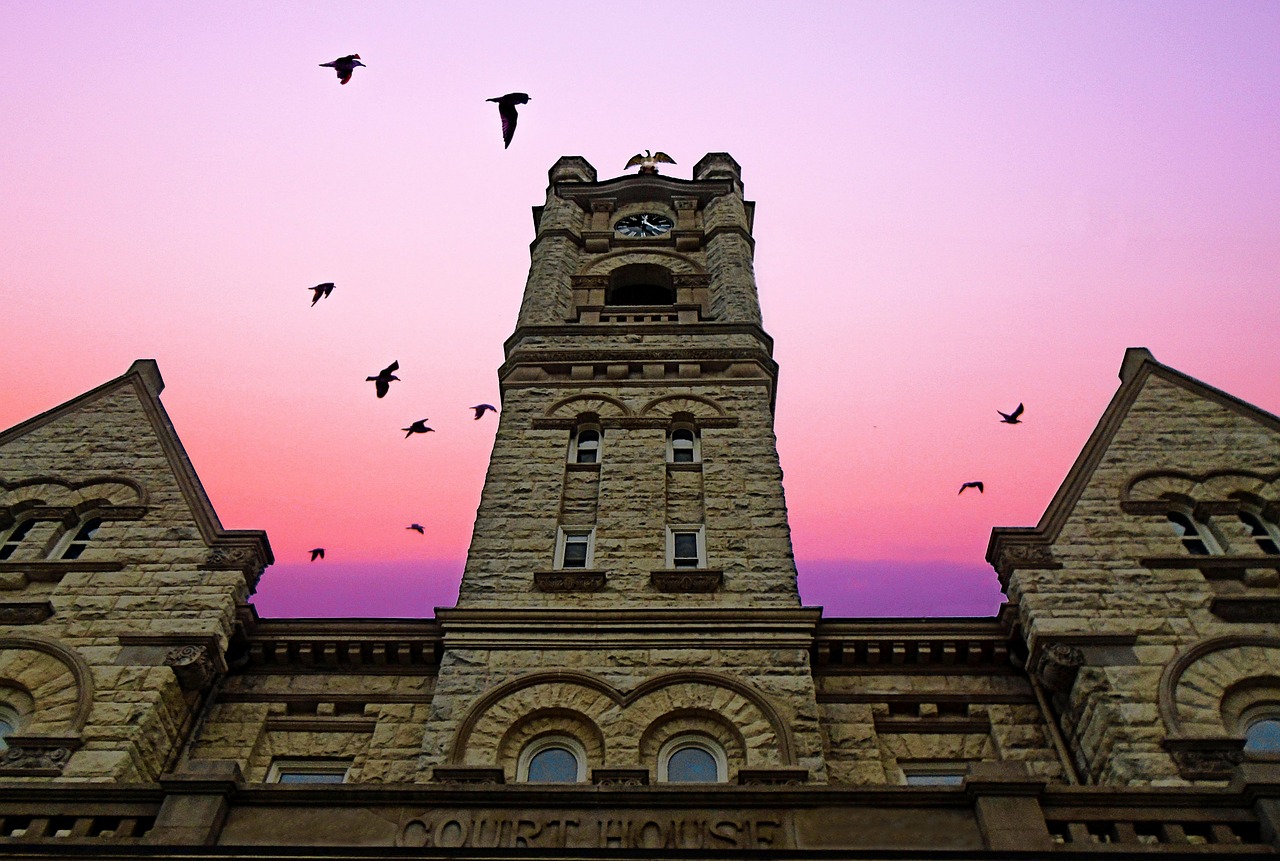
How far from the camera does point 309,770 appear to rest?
14.4 meters

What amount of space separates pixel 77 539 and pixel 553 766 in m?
8.79

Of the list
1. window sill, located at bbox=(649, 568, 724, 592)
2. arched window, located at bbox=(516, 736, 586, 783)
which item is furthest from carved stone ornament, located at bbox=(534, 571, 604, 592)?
arched window, located at bbox=(516, 736, 586, 783)

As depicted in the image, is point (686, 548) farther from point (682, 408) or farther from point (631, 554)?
point (682, 408)

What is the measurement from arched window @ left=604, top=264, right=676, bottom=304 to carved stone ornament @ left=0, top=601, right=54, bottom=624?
14854 millimetres

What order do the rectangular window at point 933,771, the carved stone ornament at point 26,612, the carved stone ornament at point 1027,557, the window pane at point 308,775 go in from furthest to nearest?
1. the carved stone ornament at point 1027,557
2. the carved stone ornament at point 26,612
3. the window pane at point 308,775
4. the rectangular window at point 933,771

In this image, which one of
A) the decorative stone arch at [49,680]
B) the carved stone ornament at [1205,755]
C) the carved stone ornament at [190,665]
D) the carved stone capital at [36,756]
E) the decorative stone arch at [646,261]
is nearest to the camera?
the carved stone ornament at [1205,755]

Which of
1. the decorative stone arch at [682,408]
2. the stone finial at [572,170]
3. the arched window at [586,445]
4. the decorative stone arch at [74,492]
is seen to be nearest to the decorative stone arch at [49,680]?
the decorative stone arch at [74,492]

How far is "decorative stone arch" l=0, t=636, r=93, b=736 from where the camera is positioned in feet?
44.8

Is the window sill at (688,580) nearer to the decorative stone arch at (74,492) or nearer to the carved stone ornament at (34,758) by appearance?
the carved stone ornament at (34,758)

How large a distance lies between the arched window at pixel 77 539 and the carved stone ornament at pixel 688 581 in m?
8.88

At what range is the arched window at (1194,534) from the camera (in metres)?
16.2

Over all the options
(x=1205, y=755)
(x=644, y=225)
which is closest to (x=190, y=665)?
(x=1205, y=755)

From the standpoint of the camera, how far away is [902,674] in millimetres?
15234

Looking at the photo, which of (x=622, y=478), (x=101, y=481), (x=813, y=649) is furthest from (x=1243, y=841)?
(x=101, y=481)
